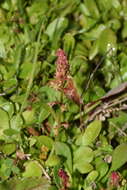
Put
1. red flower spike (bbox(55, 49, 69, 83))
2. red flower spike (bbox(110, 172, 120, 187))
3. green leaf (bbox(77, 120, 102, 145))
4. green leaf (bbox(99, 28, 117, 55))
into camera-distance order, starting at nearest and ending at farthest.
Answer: red flower spike (bbox(55, 49, 69, 83)), red flower spike (bbox(110, 172, 120, 187)), green leaf (bbox(77, 120, 102, 145)), green leaf (bbox(99, 28, 117, 55))

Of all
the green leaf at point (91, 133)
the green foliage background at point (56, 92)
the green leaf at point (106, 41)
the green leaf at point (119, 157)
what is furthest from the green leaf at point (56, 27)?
the green leaf at point (119, 157)

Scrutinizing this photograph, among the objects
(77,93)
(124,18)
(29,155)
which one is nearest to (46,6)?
(124,18)

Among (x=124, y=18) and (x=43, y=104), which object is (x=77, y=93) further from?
(x=124, y=18)

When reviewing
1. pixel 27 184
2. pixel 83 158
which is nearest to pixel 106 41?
pixel 83 158

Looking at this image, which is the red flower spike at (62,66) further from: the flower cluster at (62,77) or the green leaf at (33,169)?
the green leaf at (33,169)

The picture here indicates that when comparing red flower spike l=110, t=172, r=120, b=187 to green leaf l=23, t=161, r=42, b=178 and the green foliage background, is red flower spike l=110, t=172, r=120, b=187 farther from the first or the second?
green leaf l=23, t=161, r=42, b=178

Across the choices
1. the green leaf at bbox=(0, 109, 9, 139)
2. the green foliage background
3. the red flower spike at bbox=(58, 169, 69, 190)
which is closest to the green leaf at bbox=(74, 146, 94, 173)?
the green foliage background

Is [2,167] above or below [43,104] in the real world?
below
